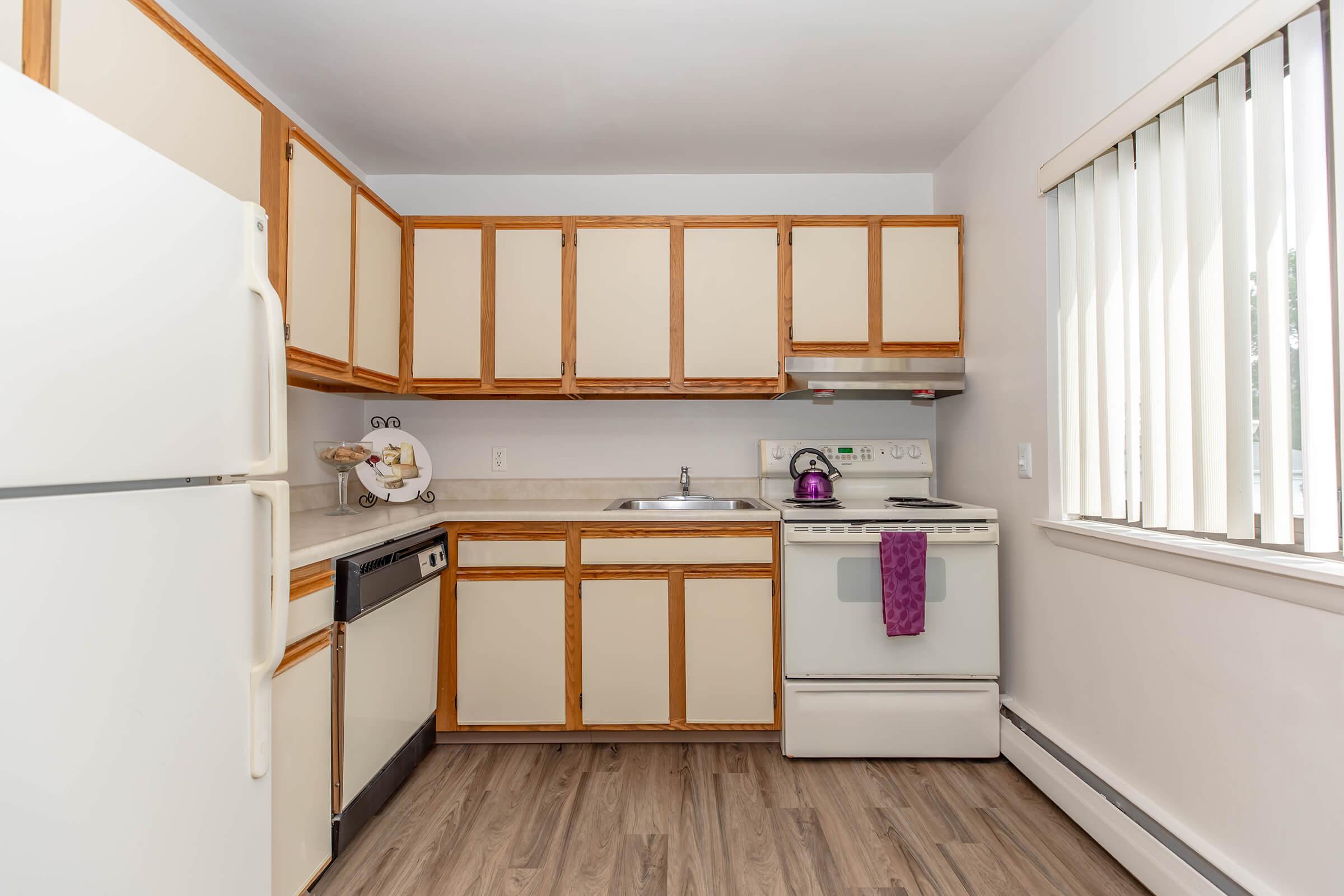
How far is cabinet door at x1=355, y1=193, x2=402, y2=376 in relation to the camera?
2367mm

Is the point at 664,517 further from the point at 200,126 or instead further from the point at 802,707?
the point at 200,126

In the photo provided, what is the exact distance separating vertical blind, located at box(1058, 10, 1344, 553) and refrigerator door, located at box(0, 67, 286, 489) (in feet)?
6.69

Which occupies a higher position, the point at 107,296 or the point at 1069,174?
the point at 1069,174

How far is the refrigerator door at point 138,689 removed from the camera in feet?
2.46

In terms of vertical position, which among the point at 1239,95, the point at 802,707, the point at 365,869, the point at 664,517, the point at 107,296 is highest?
the point at 1239,95

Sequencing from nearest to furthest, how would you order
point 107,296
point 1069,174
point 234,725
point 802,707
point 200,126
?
1. point 107,296
2. point 234,725
3. point 200,126
4. point 1069,174
5. point 802,707

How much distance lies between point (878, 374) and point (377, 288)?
2063mm

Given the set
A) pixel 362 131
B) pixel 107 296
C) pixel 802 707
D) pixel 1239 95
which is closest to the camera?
pixel 107 296

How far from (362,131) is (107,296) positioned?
222 cm

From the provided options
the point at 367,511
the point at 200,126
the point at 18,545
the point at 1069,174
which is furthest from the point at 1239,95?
the point at 367,511

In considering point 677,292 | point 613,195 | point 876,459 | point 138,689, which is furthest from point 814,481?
point 138,689

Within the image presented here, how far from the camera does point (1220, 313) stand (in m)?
1.51

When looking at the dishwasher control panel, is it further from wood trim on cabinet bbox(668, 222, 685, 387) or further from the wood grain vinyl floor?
wood trim on cabinet bbox(668, 222, 685, 387)

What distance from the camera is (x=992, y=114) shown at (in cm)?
252
